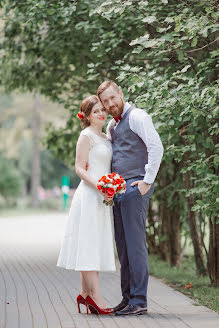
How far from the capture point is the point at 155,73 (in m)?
8.65

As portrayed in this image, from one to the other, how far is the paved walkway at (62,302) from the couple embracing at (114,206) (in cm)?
33

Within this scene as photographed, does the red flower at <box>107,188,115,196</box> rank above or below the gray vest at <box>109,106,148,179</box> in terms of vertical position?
below

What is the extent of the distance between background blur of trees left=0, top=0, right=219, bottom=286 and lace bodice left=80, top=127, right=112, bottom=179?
978mm

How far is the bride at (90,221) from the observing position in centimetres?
716

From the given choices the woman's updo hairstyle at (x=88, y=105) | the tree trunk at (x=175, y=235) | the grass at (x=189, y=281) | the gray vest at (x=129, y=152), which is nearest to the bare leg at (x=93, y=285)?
the gray vest at (x=129, y=152)

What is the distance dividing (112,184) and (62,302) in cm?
197

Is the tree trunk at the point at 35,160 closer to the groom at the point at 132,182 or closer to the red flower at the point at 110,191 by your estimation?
the groom at the point at 132,182

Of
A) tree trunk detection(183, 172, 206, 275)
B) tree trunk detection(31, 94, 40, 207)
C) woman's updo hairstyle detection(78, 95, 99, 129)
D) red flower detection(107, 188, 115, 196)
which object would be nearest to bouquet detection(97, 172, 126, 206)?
red flower detection(107, 188, 115, 196)

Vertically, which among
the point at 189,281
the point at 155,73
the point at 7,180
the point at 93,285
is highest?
the point at 7,180

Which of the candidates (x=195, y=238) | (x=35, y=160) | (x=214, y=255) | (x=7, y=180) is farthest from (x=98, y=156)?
(x=7, y=180)

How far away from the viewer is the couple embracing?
707cm

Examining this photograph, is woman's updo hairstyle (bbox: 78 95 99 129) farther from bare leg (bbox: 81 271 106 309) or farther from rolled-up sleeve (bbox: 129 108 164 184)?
bare leg (bbox: 81 271 106 309)

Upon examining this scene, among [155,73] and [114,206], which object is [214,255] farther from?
[114,206]

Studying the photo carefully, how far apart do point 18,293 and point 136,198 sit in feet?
8.54
